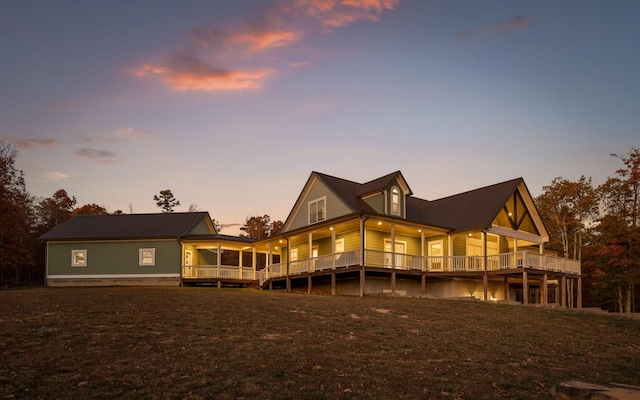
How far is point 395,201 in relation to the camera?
3378 centimetres

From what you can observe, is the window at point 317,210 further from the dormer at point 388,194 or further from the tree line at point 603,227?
the tree line at point 603,227

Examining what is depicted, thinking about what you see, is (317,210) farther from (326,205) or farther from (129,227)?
(129,227)

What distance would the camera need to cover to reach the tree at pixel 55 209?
6775 centimetres

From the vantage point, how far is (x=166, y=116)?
29.7 meters

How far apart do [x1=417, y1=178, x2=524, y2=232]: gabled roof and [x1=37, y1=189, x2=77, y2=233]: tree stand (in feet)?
163

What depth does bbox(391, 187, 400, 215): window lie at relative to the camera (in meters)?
33.6

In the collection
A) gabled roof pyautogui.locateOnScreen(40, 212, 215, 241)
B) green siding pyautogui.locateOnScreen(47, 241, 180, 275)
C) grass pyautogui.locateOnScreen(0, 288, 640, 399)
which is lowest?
grass pyautogui.locateOnScreen(0, 288, 640, 399)

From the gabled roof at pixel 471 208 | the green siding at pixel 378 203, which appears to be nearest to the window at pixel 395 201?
the green siding at pixel 378 203

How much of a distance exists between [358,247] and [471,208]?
7601mm

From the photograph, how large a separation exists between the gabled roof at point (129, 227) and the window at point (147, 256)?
3.44 ft

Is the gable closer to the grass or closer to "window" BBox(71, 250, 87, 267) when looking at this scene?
the grass

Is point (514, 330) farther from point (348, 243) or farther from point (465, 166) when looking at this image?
point (465, 166)

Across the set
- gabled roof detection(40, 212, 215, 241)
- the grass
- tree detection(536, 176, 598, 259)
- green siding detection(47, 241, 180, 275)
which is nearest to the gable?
gabled roof detection(40, 212, 215, 241)

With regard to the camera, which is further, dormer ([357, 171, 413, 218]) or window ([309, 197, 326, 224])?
window ([309, 197, 326, 224])
